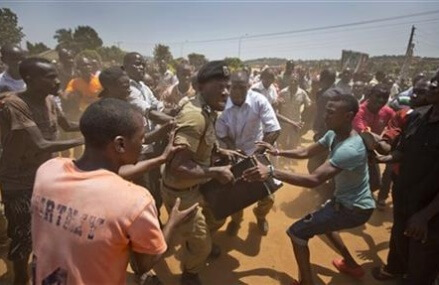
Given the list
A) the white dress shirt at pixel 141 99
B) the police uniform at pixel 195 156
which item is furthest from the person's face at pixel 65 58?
the police uniform at pixel 195 156

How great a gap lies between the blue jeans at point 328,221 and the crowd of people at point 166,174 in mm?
11

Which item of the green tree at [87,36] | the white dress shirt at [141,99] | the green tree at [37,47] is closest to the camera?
the white dress shirt at [141,99]

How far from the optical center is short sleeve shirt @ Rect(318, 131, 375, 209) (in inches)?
117

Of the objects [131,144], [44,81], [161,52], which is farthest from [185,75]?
[161,52]

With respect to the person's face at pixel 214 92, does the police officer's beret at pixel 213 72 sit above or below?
above

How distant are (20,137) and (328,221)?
2938 millimetres

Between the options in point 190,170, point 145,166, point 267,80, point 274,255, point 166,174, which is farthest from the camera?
point 267,80

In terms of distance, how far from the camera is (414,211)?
306 centimetres

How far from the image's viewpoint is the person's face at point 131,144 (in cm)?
153

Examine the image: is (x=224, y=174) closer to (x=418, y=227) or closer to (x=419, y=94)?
(x=418, y=227)

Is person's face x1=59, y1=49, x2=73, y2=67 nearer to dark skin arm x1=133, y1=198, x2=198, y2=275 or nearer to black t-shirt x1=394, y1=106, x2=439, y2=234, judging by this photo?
dark skin arm x1=133, y1=198, x2=198, y2=275

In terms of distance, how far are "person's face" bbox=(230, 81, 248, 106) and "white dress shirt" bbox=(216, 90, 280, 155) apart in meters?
0.09

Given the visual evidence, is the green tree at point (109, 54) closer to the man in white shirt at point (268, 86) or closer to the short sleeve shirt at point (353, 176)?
the man in white shirt at point (268, 86)

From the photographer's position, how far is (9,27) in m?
23.4
